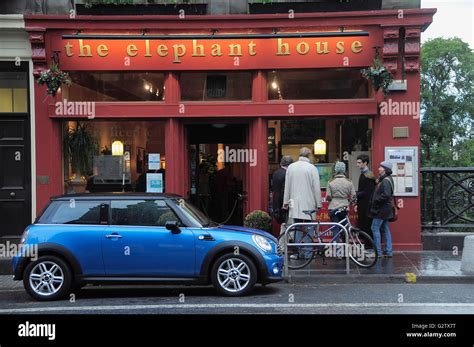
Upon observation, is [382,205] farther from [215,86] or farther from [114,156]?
[114,156]

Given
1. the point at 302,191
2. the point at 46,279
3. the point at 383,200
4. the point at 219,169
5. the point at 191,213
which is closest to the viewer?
the point at 46,279

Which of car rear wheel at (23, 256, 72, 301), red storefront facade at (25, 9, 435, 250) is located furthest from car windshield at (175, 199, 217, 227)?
red storefront facade at (25, 9, 435, 250)

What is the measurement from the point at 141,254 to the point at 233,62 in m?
5.96

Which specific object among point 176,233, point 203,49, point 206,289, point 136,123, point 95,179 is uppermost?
point 203,49

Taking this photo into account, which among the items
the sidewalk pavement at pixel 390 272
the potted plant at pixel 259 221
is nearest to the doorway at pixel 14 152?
the potted plant at pixel 259 221

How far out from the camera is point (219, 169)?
14.0m

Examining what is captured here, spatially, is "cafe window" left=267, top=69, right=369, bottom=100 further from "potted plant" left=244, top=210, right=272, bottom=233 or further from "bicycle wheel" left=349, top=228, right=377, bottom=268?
"bicycle wheel" left=349, top=228, right=377, bottom=268

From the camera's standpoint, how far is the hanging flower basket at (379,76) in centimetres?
1174

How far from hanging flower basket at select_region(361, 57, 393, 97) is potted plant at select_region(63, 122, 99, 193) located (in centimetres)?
641

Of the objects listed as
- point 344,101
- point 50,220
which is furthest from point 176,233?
point 344,101

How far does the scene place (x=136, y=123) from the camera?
12969mm

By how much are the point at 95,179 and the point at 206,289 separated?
5.39m

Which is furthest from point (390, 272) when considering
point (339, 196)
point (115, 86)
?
point (115, 86)

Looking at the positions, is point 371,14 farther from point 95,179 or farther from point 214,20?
point 95,179
